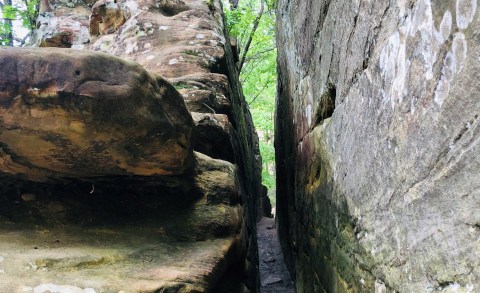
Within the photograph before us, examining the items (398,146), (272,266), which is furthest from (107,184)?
(272,266)

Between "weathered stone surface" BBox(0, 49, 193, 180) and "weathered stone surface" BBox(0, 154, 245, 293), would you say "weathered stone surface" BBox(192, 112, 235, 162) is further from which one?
"weathered stone surface" BBox(0, 49, 193, 180)

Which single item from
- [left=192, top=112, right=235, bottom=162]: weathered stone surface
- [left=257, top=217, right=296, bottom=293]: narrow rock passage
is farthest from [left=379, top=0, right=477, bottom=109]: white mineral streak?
[left=257, top=217, right=296, bottom=293]: narrow rock passage

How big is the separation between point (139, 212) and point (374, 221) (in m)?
1.96

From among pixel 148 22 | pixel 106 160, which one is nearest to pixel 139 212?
pixel 106 160

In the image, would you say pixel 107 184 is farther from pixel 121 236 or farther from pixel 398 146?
pixel 398 146

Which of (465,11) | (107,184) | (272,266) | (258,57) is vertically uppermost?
(258,57)

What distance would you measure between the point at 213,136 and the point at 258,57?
11.0 meters

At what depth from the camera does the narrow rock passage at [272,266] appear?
661 centimetres

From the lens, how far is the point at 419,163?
1621 millimetres

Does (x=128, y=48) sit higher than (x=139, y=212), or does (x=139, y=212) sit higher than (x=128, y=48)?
(x=128, y=48)

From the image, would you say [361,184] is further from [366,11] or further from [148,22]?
[148,22]

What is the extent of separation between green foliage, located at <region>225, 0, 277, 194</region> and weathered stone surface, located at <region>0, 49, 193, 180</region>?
893 centimetres

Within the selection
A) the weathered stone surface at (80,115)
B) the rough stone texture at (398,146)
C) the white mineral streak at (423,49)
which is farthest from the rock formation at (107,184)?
the white mineral streak at (423,49)

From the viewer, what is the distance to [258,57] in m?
14.6
